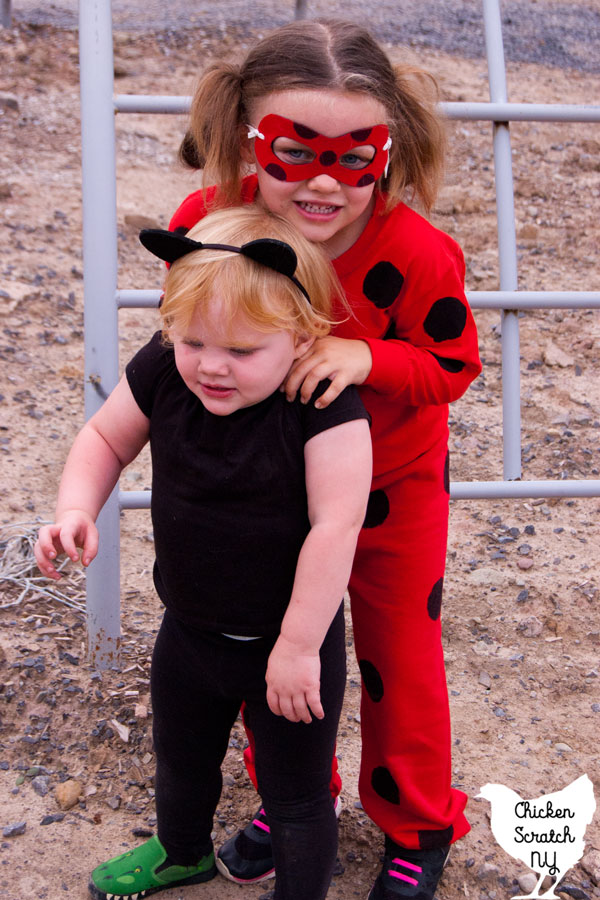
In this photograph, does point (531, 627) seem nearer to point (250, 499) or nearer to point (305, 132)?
point (250, 499)

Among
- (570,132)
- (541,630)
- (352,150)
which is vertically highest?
(570,132)

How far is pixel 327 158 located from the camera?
1.51 metres

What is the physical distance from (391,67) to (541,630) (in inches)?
67.5

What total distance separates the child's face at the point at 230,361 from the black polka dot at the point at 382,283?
8.2 inches

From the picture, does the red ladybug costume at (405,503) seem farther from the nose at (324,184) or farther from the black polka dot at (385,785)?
the nose at (324,184)

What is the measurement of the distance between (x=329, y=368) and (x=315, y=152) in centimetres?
34

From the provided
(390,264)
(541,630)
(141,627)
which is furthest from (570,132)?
(390,264)

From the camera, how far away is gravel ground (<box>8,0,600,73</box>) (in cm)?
802

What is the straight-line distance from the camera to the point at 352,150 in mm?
1527

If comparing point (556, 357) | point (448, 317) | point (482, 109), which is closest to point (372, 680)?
point (448, 317)

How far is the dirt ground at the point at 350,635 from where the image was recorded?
206 cm

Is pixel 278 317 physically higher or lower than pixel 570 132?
lower

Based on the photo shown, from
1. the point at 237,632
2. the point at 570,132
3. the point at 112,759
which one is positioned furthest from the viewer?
the point at 570,132

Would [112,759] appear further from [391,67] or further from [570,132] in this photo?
[570,132]
